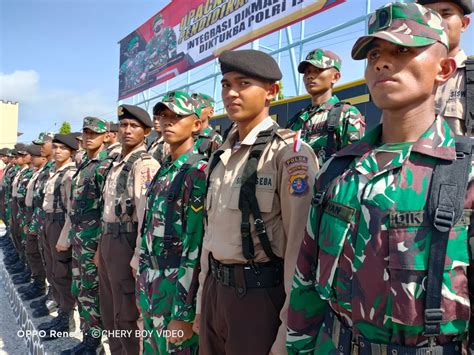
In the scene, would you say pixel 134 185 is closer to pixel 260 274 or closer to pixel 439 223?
pixel 260 274

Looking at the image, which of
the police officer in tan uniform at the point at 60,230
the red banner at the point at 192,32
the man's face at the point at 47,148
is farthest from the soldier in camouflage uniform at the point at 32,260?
the red banner at the point at 192,32

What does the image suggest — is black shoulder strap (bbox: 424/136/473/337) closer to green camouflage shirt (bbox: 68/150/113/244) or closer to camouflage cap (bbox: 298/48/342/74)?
camouflage cap (bbox: 298/48/342/74)

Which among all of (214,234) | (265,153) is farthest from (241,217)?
(265,153)

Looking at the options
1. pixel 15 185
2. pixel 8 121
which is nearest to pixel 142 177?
pixel 15 185

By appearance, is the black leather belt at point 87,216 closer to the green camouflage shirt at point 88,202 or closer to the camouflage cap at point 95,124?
the green camouflage shirt at point 88,202

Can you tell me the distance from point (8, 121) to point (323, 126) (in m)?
36.7

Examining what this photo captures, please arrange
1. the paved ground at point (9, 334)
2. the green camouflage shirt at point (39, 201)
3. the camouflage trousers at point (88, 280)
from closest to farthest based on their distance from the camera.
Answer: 1. the camouflage trousers at point (88, 280)
2. the paved ground at point (9, 334)
3. the green camouflage shirt at point (39, 201)

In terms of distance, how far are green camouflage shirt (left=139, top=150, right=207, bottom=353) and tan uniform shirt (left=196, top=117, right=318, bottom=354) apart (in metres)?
0.33

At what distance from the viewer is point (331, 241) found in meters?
1.25

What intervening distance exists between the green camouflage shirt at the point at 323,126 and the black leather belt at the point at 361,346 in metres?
1.88

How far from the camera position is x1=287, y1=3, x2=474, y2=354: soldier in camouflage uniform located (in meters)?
1.04

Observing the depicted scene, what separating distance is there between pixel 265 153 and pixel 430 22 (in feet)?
2.89

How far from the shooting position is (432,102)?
124cm

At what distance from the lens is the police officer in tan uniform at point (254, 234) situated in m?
1.68
